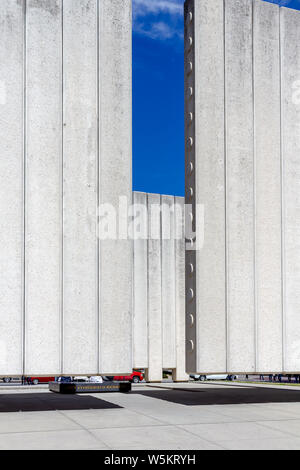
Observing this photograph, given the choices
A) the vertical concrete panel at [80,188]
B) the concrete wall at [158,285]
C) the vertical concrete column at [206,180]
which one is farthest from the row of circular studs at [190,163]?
the concrete wall at [158,285]

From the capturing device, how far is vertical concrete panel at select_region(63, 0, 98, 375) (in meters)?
15.6

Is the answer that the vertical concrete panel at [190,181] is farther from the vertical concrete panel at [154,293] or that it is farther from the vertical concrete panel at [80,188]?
the vertical concrete panel at [154,293]

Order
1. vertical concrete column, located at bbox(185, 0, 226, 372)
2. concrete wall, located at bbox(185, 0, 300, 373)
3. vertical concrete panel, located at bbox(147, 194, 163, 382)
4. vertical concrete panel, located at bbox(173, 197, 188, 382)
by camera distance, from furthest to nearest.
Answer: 1. vertical concrete panel, located at bbox(173, 197, 188, 382)
2. vertical concrete panel, located at bbox(147, 194, 163, 382)
3. concrete wall, located at bbox(185, 0, 300, 373)
4. vertical concrete column, located at bbox(185, 0, 226, 372)

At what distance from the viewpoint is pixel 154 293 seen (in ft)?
110

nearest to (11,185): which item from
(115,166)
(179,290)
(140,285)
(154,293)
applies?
(115,166)

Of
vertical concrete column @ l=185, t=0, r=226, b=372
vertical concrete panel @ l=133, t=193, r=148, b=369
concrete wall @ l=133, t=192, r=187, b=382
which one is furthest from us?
concrete wall @ l=133, t=192, r=187, b=382

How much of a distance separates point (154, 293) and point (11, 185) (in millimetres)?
19057

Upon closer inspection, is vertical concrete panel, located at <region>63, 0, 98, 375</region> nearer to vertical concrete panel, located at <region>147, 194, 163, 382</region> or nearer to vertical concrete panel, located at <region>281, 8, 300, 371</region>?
vertical concrete panel, located at <region>281, 8, 300, 371</region>

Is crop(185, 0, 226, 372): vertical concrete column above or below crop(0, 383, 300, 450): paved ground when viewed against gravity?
above

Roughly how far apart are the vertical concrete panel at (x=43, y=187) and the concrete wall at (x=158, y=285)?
685 inches

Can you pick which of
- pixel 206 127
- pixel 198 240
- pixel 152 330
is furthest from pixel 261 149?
pixel 152 330

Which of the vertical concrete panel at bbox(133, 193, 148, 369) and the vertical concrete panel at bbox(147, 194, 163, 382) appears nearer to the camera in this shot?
the vertical concrete panel at bbox(133, 193, 148, 369)

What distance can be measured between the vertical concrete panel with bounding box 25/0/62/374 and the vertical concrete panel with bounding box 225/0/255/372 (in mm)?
5307

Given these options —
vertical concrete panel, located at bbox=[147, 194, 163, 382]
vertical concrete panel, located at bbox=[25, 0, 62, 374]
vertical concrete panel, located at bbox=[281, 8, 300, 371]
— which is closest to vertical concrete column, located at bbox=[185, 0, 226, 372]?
vertical concrete panel, located at bbox=[281, 8, 300, 371]
